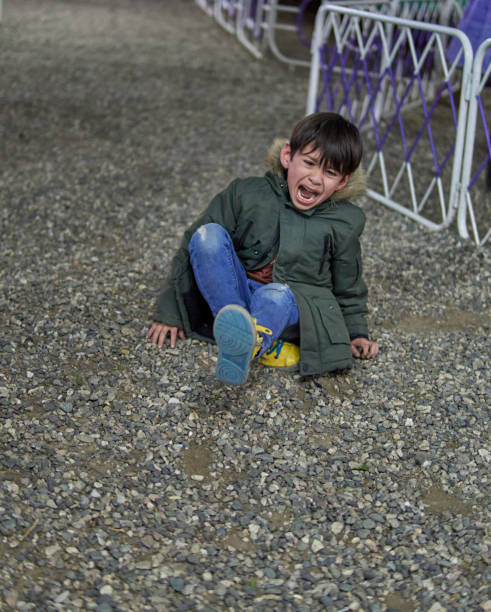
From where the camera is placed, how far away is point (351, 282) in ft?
8.91

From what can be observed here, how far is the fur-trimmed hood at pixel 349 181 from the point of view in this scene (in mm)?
2625

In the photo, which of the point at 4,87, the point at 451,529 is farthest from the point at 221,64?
the point at 451,529

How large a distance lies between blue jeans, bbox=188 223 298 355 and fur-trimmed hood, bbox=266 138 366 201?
31 centimetres

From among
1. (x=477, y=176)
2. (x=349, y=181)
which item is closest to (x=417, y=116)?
(x=477, y=176)

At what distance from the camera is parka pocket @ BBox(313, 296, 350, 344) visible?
2.59m

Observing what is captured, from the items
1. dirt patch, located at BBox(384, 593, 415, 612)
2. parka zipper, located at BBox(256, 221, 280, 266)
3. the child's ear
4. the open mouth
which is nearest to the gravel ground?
dirt patch, located at BBox(384, 593, 415, 612)

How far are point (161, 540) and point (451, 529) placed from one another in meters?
0.80

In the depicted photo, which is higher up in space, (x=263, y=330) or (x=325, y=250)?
(x=325, y=250)

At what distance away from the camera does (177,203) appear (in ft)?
13.6

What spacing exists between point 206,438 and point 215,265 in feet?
1.94

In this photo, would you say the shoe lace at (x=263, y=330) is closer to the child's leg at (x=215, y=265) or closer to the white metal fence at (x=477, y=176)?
the child's leg at (x=215, y=265)

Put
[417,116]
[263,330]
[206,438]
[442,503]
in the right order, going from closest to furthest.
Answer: [442,503] < [206,438] < [263,330] < [417,116]

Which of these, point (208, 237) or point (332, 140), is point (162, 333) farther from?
point (332, 140)

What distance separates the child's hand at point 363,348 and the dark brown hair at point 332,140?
0.65m
